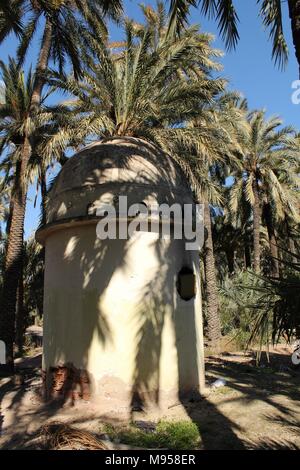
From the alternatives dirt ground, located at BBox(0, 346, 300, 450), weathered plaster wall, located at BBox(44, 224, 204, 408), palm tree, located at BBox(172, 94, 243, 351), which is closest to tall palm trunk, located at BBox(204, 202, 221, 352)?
palm tree, located at BBox(172, 94, 243, 351)

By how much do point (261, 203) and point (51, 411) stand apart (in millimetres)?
20099

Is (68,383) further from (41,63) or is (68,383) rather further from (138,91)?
(41,63)

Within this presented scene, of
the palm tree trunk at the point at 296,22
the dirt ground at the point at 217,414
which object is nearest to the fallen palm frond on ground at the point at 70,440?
the dirt ground at the point at 217,414

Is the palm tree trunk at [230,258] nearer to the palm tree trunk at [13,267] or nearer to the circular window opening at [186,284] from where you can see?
the palm tree trunk at [13,267]

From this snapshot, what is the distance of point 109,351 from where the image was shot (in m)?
8.58

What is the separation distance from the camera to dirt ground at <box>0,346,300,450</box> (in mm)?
6855

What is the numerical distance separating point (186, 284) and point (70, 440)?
4135 millimetres

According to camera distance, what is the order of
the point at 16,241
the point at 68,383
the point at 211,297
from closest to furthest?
the point at 68,383, the point at 16,241, the point at 211,297

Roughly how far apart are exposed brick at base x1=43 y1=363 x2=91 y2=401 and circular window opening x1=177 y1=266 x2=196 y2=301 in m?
2.53

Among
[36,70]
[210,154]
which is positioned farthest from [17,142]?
[210,154]

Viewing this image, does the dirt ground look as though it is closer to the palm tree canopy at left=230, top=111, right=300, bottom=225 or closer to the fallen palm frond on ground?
the fallen palm frond on ground

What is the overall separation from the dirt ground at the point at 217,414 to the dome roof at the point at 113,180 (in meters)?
3.79

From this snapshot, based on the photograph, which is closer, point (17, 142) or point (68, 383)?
point (68, 383)

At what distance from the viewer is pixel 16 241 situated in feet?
51.8
